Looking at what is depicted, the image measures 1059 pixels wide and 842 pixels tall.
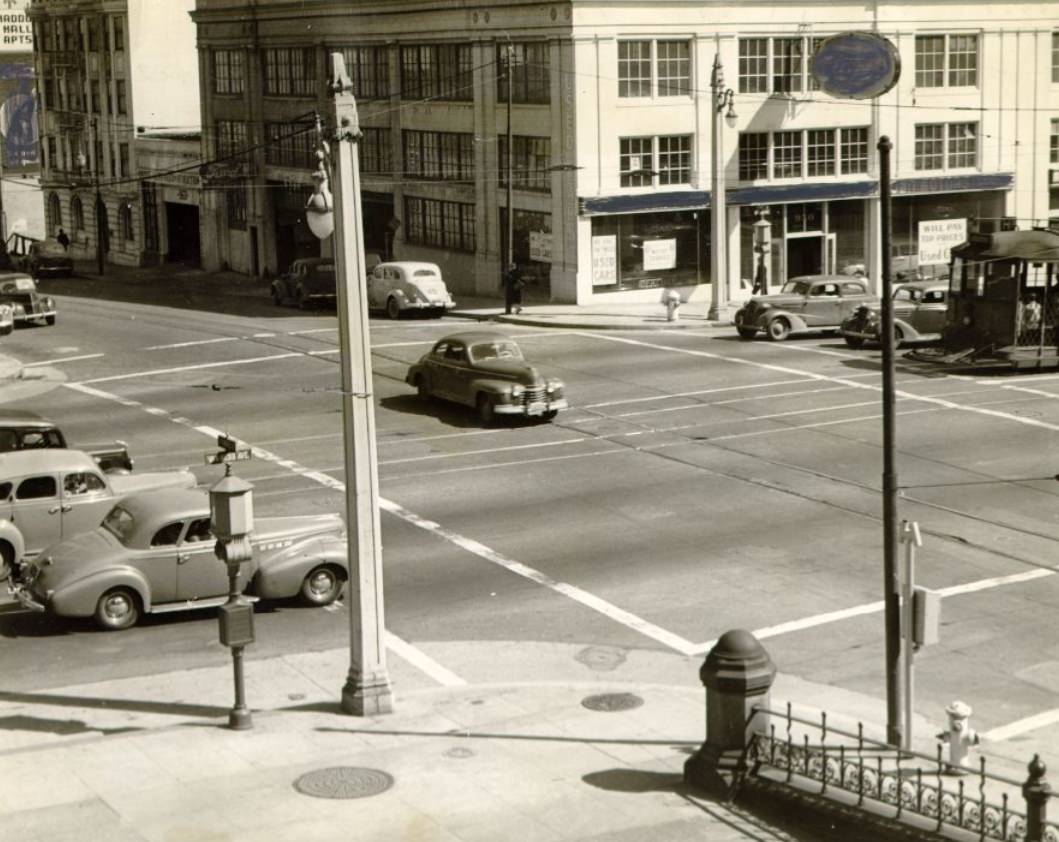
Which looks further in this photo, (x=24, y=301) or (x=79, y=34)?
(x=79, y=34)

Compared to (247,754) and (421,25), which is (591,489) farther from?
(421,25)

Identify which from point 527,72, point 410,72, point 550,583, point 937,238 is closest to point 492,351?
point 550,583

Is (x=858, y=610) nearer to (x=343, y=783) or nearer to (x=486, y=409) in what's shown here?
(x=343, y=783)

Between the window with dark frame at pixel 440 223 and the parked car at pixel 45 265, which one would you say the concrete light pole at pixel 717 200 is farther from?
the parked car at pixel 45 265

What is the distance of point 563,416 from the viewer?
125ft

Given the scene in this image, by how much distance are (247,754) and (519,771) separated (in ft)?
9.87

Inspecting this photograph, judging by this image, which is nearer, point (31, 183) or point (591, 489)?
point (591, 489)

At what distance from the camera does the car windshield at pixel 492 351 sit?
3856 centimetres

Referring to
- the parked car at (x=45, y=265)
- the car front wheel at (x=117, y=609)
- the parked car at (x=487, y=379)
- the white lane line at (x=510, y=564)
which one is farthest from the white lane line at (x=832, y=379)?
the parked car at (x=45, y=265)

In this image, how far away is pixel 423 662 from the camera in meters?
22.4

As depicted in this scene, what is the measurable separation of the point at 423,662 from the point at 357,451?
3.79m

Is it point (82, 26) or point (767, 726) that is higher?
point (82, 26)

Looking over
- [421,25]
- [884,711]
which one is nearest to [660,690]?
[884,711]

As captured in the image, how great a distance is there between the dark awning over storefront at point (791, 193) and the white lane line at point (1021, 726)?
38.9m
